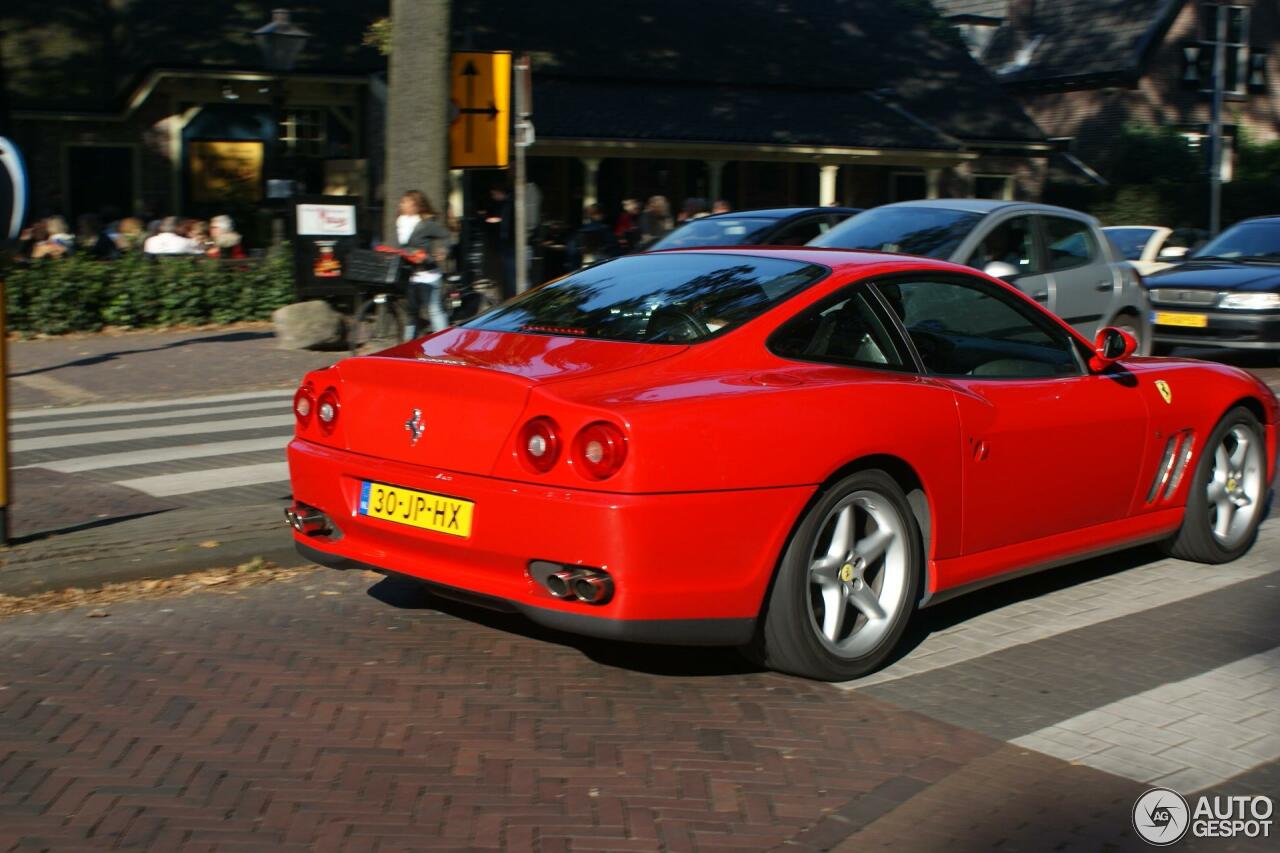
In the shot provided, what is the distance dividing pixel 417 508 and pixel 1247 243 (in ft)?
45.0

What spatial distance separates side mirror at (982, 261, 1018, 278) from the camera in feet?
37.5

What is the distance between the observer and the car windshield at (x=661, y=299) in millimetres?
5445

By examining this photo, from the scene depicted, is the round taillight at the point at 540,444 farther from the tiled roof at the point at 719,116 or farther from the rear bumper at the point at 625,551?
the tiled roof at the point at 719,116

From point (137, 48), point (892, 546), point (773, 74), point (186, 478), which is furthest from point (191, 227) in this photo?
point (892, 546)

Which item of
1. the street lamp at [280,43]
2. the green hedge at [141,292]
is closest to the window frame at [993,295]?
the green hedge at [141,292]

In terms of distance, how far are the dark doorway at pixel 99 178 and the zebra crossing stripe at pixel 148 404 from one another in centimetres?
1559

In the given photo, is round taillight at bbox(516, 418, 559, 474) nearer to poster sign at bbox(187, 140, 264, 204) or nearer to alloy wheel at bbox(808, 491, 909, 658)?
alloy wheel at bbox(808, 491, 909, 658)

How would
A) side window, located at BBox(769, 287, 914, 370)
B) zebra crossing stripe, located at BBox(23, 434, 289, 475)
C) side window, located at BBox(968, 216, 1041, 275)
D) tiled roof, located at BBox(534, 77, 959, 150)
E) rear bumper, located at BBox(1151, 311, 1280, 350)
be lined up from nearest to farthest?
side window, located at BBox(769, 287, 914, 370) → zebra crossing stripe, located at BBox(23, 434, 289, 475) → side window, located at BBox(968, 216, 1041, 275) → rear bumper, located at BBox(1151, 311, 1280, 350) → tiled roof, located at BBox(534, 77, 959, 150)

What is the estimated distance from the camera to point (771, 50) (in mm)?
36031

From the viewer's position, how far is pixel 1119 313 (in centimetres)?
1309

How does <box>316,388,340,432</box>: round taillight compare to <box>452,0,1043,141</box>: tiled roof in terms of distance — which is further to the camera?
<box>452,0,1043,141</box>: tiled roof

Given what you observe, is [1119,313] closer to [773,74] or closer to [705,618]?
[705,618]

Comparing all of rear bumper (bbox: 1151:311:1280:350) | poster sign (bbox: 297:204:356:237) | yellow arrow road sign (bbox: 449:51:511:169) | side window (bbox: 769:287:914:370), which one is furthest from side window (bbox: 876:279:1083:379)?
poster sign (bbox: 297:204:356:237)

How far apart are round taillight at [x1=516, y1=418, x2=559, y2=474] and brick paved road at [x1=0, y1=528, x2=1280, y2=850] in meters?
0.80
